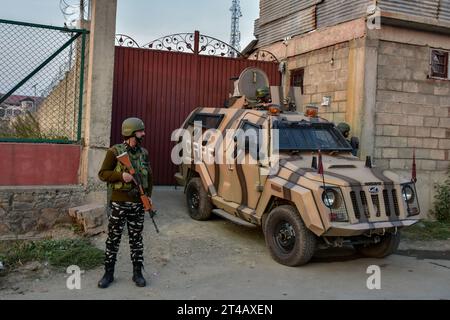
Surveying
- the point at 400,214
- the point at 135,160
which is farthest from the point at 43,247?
the point at 400,214

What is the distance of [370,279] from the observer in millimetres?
5465

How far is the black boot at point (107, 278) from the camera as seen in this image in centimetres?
486

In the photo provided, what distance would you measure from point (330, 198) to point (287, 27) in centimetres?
650

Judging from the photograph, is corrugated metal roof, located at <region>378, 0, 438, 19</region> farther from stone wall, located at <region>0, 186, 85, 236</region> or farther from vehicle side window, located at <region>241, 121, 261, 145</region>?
stone wall, located at <region>0, 186, 85, 236</region>

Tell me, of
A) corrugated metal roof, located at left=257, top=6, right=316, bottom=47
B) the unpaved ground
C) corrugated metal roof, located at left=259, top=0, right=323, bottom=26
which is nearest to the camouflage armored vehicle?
the unpaved ground

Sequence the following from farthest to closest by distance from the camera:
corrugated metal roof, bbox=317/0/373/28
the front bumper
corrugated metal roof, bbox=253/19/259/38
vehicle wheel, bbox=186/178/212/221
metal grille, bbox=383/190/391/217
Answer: corrugated metal roof, bbox=253/19/259/38, corrugated metal roof, bbox=317/0/373/28, vehicle wheel, bbox=186/178/212/221, metal grille, bbox=383/190/391/217, the front bumper

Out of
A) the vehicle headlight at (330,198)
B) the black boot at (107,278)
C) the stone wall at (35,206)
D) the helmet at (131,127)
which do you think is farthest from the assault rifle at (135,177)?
the stone wall at (35,206)

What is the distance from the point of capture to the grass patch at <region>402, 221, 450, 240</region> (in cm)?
801

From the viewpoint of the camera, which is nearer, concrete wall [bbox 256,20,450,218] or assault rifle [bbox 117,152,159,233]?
assault rifle [bbox 117,152,159,233]

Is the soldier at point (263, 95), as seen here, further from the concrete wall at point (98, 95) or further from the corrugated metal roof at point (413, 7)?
the corrugated metal roof at point (413, 7)

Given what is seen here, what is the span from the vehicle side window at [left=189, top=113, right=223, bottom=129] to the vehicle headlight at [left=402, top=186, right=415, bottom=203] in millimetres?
3037

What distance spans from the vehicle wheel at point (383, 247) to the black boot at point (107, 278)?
3405 millimetres

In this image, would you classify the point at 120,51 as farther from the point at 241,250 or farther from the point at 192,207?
the point at 241,250

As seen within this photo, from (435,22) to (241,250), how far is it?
576 cm
